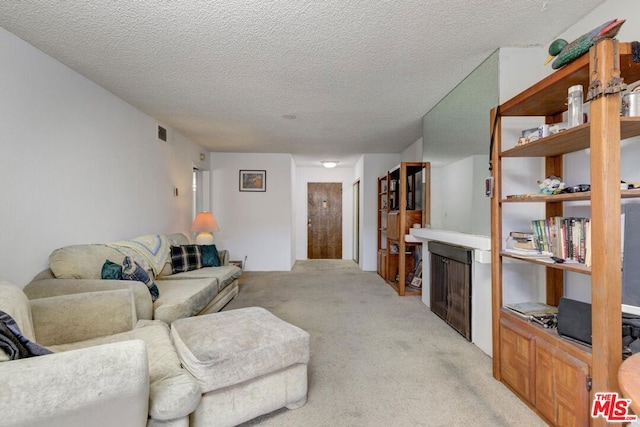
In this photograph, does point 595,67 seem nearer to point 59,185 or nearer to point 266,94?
point 266,94

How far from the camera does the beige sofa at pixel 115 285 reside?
6.99 feet

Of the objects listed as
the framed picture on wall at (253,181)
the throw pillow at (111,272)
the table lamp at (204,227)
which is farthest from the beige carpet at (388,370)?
the framed picture on wall at (253,181)

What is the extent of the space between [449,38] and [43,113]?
9.86ft

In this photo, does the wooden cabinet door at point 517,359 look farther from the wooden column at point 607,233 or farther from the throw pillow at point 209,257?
the throw pillow at point 209,257

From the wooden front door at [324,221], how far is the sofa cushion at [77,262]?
5.71m

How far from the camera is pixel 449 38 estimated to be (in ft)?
6.99

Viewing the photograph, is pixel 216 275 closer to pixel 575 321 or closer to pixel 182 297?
pixel 182 297

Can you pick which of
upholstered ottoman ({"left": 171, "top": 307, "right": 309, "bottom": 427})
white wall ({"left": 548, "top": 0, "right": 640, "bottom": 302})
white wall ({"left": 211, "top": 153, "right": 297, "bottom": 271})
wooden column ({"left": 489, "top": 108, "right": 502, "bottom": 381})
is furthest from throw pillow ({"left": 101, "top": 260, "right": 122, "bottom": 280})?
white wall ({"left": 211, "top": 153, "right": 297, "bottom": 271})

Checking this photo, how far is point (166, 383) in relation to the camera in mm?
1324

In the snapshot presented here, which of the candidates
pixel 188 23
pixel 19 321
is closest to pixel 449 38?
pixel 188 23

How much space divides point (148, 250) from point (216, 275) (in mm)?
759

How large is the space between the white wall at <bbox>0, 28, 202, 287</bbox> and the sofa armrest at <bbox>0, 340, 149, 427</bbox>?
1.62 m

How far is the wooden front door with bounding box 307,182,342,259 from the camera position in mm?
8109

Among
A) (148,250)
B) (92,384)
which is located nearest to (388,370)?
(92,384)
